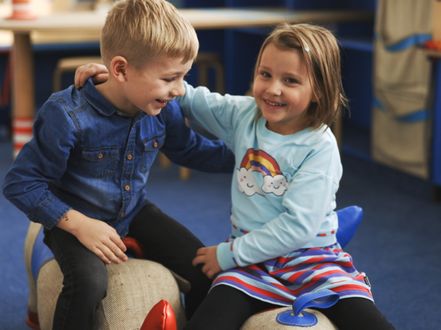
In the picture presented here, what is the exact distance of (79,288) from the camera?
153cm

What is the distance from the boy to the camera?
154 cm

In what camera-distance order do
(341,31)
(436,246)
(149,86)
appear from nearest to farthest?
(149,86)
(436,246)
(341,31)

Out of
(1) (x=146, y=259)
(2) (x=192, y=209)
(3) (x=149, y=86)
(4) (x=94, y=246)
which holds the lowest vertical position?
(2) (x=192, y=209)

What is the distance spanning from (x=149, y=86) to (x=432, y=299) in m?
1.18

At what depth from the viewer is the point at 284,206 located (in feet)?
5.20

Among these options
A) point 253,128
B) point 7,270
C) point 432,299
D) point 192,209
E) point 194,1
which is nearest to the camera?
point 253,128

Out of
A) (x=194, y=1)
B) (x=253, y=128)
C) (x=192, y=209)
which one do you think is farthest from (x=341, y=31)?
(x=253, y=128)

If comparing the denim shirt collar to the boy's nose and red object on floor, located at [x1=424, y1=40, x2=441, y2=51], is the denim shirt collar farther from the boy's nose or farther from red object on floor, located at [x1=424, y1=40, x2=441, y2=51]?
red object on floor, located at [x1=424, y1=40, x2=441, y2=51]

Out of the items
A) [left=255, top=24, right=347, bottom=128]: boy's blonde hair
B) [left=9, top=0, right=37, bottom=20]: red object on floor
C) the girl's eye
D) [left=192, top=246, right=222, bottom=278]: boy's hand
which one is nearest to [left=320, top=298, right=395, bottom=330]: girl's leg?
[left=192, top=246, right=222, bottom=278]: boy's hand

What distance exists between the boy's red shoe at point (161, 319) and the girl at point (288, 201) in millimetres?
60

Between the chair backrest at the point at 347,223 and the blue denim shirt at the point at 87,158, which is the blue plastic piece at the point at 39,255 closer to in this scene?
the blue denim shirt at the point at 87,158

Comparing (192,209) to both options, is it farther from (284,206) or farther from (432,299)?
(284,206)

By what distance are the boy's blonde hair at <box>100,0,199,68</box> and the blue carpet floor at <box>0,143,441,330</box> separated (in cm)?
91

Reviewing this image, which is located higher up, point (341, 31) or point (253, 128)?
point (253, 128)
